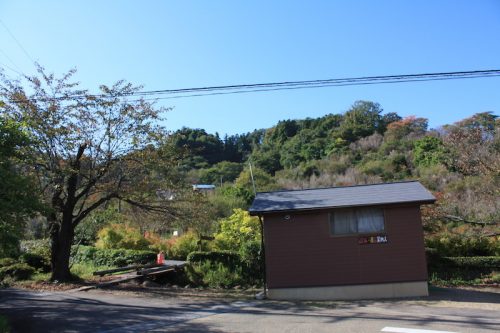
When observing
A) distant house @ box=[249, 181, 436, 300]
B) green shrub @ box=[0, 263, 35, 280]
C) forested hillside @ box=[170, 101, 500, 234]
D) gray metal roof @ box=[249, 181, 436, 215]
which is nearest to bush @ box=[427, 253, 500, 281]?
forested hillside @ box=[170, 101, 500, 234]

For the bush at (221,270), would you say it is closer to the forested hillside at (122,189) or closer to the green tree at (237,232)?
the forested hillside at (122,189)

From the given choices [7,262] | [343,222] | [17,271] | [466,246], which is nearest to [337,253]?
[343,222]

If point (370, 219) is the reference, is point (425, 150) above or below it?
above

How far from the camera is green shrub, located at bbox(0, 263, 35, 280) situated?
1847cm

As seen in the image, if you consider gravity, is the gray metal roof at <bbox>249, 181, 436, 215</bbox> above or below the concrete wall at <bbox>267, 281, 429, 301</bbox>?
above

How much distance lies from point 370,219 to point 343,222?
87cm

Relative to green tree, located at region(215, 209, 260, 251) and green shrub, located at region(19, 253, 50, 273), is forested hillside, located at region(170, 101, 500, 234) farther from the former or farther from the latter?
green shrub, located at region(19, 253, 50, 273)

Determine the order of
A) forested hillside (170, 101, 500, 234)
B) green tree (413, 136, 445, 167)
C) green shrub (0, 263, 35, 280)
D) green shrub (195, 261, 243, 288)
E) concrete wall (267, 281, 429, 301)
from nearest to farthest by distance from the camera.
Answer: concrete wall (267, 281, 429, 301), green shrub (195, 261, 243, 288), green shrub (0, 263, 35, 280), forested hillside (170, 101, 500, 234), green tree (413, 136, 445, 167)

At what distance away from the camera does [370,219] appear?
1470 centimetres

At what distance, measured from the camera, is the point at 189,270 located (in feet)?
58.2

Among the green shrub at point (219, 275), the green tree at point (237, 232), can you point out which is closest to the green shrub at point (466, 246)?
the green tree at point (237, 232)

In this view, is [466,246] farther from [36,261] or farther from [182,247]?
[36,261]

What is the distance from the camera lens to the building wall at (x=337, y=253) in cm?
1432

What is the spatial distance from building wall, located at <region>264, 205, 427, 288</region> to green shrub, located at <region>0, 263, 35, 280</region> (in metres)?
10.6
